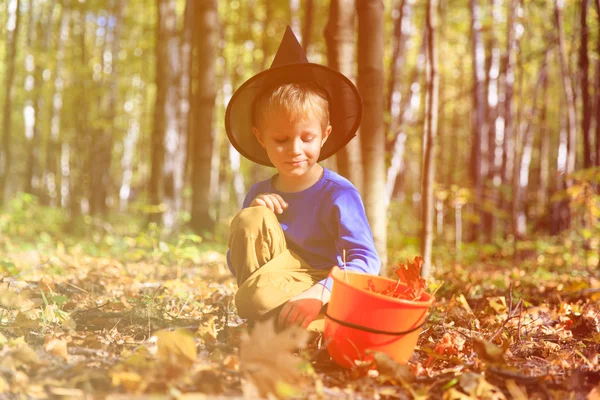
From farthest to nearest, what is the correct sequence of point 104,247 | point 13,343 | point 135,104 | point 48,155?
point 135,104 → point 48,155 → point 104,247 → point 13,343

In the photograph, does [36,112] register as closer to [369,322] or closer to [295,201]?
[295,201]

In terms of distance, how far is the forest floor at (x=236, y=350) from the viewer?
186cm

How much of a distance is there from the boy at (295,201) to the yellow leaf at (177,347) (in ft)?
1.66

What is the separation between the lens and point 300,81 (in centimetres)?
262

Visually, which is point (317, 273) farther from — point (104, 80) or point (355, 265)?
point (104, 80)

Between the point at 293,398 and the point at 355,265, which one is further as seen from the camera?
the point at 355,265

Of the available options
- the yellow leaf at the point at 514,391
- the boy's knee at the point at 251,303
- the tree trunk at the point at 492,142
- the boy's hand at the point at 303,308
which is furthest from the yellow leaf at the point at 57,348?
the tree trunk at the point at 492,142

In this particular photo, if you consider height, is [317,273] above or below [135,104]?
below

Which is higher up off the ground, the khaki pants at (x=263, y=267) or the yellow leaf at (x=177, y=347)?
the khaki pants at (x=263, y=267)

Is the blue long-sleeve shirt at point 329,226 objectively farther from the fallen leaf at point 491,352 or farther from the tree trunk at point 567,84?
the tree trunk at point 567,84

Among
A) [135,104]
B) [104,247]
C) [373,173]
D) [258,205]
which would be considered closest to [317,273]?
[258,205]

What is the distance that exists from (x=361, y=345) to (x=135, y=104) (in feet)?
72.3

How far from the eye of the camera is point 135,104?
73.3 ft

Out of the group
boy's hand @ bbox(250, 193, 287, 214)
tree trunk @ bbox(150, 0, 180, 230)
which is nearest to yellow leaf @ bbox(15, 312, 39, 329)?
boy's hand @ bbox(250, 193, 287, 214)
